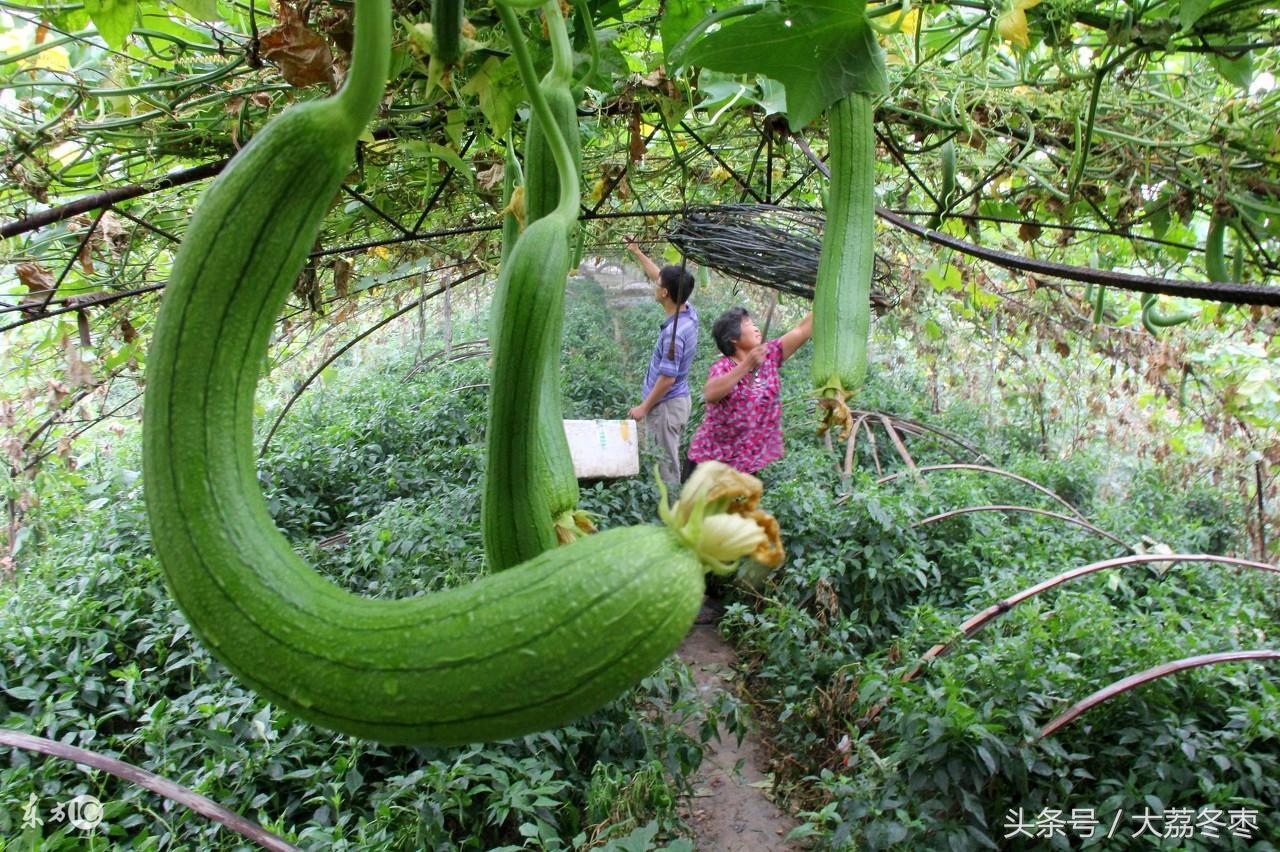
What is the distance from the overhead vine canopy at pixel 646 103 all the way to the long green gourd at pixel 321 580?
0.92 ft

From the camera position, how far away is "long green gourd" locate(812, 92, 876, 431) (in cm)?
105

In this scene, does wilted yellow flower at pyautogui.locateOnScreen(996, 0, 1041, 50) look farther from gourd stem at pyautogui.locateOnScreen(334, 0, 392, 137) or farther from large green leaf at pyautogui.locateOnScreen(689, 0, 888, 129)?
gourd stem at pyautogui.locateOnScreen(334, 0, 392, 137)

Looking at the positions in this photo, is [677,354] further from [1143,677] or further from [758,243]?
[1143,677]

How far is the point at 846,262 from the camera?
1.09 metres

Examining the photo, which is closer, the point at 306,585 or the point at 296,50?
the point at 306,585

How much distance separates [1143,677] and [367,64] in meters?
2.32

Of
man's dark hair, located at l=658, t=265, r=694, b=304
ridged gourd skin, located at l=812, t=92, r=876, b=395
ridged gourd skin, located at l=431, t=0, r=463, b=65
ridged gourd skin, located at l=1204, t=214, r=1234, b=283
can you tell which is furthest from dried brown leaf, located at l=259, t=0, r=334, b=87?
man's dark hair, located at l=658, t=265, r=694, b=304

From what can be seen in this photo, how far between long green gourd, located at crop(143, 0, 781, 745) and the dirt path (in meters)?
2.86

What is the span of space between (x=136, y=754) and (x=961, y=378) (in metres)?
7.91

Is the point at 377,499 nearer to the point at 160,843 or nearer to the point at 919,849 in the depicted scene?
the point at 160,843

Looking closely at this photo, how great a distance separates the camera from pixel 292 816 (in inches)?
95.7

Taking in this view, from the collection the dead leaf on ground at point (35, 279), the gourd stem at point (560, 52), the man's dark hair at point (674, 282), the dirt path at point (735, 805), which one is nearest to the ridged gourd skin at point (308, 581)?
the gourd stem at point (560, 52)

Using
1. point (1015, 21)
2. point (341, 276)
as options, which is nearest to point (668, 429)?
point (341, 276)

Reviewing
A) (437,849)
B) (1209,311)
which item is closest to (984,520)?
(1209,311)
